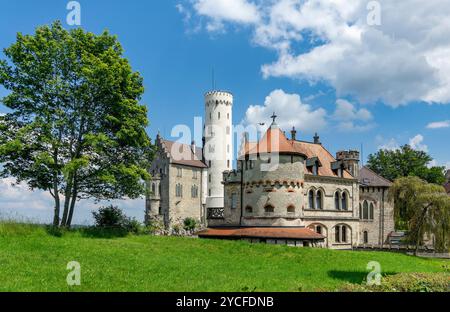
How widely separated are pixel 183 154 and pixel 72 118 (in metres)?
39.5

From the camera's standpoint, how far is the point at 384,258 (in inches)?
1202

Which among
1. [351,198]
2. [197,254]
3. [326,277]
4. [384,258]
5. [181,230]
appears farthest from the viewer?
[181,230]

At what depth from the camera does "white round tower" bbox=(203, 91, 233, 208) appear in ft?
235

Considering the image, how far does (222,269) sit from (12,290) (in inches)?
382

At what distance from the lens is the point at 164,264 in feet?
67.0

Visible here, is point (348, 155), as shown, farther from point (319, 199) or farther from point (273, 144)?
point (273, 144)

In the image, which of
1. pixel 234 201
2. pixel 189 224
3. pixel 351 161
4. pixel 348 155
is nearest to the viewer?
pixel 234 201

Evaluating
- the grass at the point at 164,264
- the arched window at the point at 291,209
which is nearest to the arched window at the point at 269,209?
the arched window at the point at 291,209

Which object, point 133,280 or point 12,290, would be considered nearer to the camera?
point 12,290

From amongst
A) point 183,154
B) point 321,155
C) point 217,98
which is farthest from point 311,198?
point 217,98

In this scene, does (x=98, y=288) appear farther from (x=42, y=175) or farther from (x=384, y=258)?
(x=384, y=258)

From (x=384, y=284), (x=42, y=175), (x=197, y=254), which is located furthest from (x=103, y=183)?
(x=384, y=284)

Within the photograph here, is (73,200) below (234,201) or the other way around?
the other way around

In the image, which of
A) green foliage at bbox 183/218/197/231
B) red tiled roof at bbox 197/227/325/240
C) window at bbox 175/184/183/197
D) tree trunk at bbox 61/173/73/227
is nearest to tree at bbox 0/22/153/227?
tree trunk at bbox 61/173/73/227
